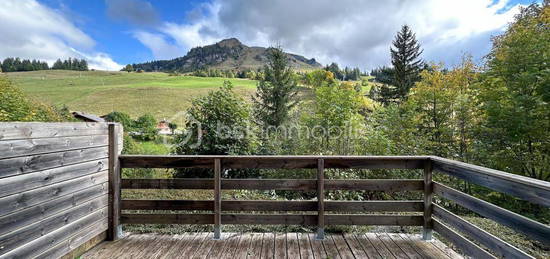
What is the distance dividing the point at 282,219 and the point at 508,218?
73.8 inches

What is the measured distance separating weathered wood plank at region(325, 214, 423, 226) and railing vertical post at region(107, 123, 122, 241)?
227 cm

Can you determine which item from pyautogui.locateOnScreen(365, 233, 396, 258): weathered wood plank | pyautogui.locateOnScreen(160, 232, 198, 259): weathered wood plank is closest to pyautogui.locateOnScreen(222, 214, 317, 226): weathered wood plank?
pyautogui.locateOnScreen(160, 232, 198, 259): weathered wood plank

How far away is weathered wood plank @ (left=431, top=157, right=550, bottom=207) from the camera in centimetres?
158

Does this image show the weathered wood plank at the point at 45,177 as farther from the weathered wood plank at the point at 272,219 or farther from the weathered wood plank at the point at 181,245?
the weathered wood plank at the point at 272,219

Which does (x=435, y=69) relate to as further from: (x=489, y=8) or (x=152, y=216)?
(x=152, y=216)

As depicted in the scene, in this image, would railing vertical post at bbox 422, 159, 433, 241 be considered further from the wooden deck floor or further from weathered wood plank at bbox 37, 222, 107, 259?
weathered wood plank at bbox 37, 222, 107, 259

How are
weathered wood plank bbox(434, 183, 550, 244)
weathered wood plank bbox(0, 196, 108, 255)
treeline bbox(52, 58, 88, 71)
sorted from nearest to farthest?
weathered wood plank bbox(434, 183, 550, 244)
weathered wood plank bbox(0, 196, 108, 255)
treeline bbox(52, 58, 88, 71)

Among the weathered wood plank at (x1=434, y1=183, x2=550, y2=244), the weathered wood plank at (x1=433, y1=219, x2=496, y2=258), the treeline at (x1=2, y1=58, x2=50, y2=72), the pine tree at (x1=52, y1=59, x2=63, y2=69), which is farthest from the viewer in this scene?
the pine tree at (x1=52, y1=59, x2=63, y2=69)

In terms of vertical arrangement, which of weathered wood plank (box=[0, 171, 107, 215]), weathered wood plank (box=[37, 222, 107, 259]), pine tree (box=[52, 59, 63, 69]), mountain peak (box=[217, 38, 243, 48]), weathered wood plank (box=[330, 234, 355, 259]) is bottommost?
weathered wood plank (box=[330, 234, 355, 259])

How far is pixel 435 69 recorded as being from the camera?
10328 mm

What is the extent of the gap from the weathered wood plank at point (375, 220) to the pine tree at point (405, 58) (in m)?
18.1

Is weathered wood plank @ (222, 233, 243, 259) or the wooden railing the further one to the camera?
the wooden railing

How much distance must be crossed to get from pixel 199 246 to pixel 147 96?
30.3m

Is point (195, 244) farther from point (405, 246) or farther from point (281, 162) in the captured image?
point (405, 246)
